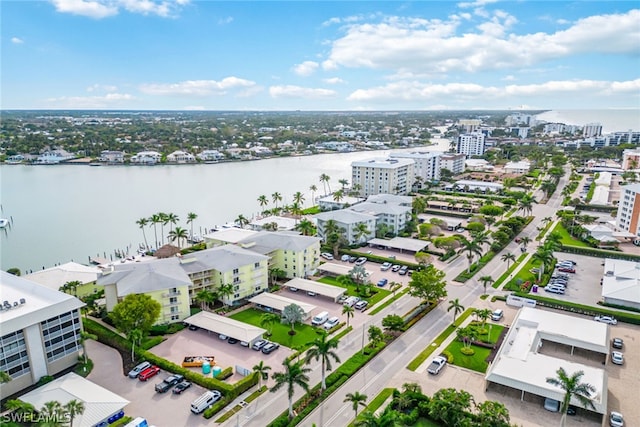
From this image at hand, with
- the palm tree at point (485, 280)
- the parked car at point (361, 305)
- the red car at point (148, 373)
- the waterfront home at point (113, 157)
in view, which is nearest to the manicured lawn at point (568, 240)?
the palm tree at point (485, 280)

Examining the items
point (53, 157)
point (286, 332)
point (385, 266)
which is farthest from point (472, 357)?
point (53, 157)

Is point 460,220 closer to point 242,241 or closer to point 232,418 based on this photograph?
point 242,241

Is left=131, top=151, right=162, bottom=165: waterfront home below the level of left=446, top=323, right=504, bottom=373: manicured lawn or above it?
above

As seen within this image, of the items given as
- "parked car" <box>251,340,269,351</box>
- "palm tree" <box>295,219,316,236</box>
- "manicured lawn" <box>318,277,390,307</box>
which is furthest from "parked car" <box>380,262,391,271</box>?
"parked car" <box>251,340,269,351</box>

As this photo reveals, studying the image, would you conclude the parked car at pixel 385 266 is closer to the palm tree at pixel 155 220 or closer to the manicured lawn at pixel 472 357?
the manicured lawn at pixel 472 357

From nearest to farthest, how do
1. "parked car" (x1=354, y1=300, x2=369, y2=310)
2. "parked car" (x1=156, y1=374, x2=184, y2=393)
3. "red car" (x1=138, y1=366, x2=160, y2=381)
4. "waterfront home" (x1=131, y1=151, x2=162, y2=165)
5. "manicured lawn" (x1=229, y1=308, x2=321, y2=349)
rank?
1. "parked car" (x1=156, y1=374, x2=184, y2=393)
2. "red car" (x1=138, y1=366, x2=160, y2=381)
3. "manicured lawn" (x1=229, y1=308, x2=321, y2=349)
4. "parked car" (x1=354, y1=300, x2=369, y2=310)
5. "waterfront home" (x1=131, y1=151, x2=162, y2=165)

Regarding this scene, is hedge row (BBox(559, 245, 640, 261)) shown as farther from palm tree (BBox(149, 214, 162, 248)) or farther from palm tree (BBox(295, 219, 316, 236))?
palm tree (BBox(149, 214, 162, 248))

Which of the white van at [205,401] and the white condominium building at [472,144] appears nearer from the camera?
the white van at [205,401]
